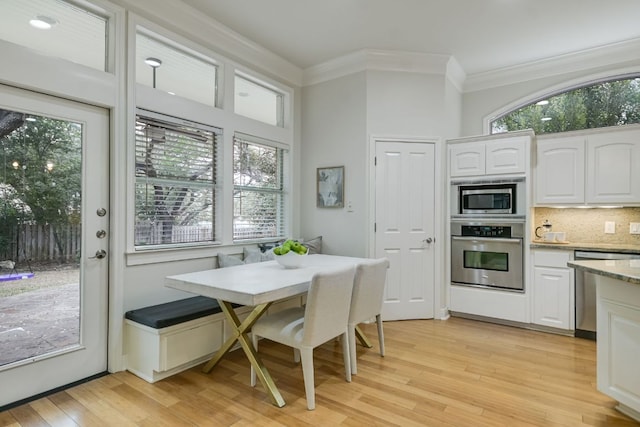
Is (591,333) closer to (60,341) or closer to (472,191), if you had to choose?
(472,191)

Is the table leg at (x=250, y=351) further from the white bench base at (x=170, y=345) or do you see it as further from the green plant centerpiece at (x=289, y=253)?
the green plant centerpiece at (x=289, y=253)

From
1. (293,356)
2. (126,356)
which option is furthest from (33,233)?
(293,356)

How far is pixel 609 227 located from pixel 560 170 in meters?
0.84

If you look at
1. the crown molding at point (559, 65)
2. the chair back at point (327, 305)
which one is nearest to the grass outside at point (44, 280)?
the chair back at point (327, 305)

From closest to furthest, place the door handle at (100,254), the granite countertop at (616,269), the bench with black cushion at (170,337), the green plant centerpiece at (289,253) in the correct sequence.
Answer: the granite countertop at (616,269), the bench with black cushion at (170,337), the door handle at (100,254), the green plant centerpiece at (289,253)

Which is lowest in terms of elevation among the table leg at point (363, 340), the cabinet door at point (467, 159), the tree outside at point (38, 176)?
the table leg at point (363, 340)

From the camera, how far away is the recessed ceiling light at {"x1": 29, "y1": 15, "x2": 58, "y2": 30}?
242cm

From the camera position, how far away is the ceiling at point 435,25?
3.14 meters

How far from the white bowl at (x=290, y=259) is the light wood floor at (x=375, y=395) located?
0.82 m

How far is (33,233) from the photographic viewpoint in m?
2.41

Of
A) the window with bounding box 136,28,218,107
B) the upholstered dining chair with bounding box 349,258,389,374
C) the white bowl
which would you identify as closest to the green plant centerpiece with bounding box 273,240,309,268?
the white bowl

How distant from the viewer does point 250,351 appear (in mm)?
2533

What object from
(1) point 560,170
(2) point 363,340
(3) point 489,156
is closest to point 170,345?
(2) point 363,340

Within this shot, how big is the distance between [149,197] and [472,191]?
3.41m
